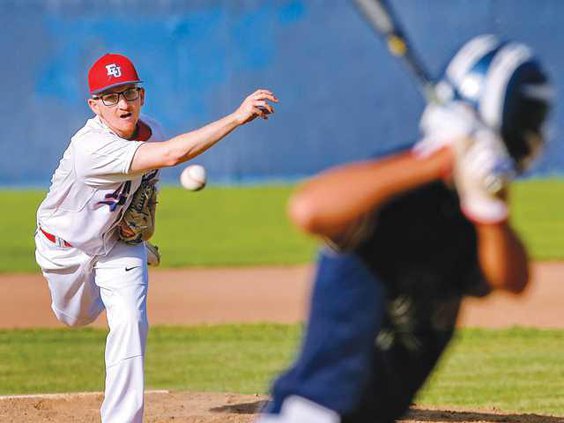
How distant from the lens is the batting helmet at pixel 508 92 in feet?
10.7

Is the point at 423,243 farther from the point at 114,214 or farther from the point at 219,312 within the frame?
the point at 219,312

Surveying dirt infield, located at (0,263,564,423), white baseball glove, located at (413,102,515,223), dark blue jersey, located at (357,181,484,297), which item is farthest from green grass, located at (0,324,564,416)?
white baseball glove, located at (413,102,515,223)

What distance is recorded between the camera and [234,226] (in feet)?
64.4

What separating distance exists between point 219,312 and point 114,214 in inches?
226

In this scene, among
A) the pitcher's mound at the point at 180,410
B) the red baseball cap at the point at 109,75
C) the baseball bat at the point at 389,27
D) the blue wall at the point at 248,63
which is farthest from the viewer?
the blue wall at the point at 248,63

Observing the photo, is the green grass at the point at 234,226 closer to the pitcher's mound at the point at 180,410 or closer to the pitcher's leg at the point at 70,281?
the pitcher's mound at the point at 180,410

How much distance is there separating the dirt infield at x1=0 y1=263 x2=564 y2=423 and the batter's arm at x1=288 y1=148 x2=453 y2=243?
4.18 m

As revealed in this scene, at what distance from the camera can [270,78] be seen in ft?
73.2

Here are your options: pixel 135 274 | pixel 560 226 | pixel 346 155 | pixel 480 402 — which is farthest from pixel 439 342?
pixel 346 155

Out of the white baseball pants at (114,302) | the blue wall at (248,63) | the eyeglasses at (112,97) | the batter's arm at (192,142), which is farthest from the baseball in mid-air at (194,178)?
the blue wall at (248,63)

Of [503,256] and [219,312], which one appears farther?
[219,312]

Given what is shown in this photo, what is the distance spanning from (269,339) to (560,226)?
31.8 ft

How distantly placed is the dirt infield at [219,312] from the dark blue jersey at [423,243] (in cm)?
383

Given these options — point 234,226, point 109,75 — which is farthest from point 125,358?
point 234,226
